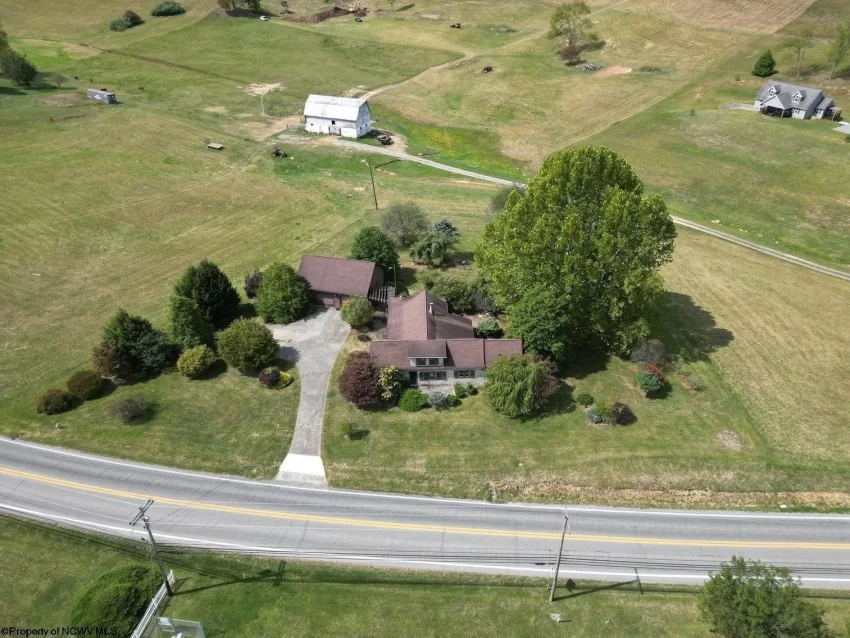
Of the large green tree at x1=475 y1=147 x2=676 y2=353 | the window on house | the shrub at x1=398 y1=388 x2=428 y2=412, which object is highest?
the large green tree at x1=475 y1=147 x2=676 y2=353

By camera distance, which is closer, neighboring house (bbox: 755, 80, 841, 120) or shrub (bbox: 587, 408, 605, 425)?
shrub (bbox: 587, 408, 605, 425)

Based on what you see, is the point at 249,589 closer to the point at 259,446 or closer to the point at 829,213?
the point at 259,446

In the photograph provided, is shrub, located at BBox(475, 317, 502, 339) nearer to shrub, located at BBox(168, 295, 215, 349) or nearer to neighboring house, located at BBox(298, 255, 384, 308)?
neighboring house, located at BBox(298, 255, 384, 308)

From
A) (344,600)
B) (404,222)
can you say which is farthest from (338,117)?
(344,600)

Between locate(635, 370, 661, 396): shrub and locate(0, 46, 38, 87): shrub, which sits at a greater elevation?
locate(0, 46, 38, 87): shrub

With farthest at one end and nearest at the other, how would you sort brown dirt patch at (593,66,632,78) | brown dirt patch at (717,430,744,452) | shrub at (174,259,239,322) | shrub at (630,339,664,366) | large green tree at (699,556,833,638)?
brown dirt patch at (593,66,632,78) → shrub at (174,259,239,322) → shrub at (630,339,664,366) → brown dirt patch at (717,430,744,452) → large green tree at (699,556,833,638)

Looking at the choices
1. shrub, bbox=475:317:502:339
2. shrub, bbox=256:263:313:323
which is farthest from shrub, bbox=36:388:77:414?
shrub, bbox=475:317:502:339

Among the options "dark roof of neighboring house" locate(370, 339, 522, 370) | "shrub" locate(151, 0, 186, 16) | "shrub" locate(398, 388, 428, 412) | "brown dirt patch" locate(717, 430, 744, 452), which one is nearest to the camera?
"brown dirt patch" locate(717, 430, 744, 452)
